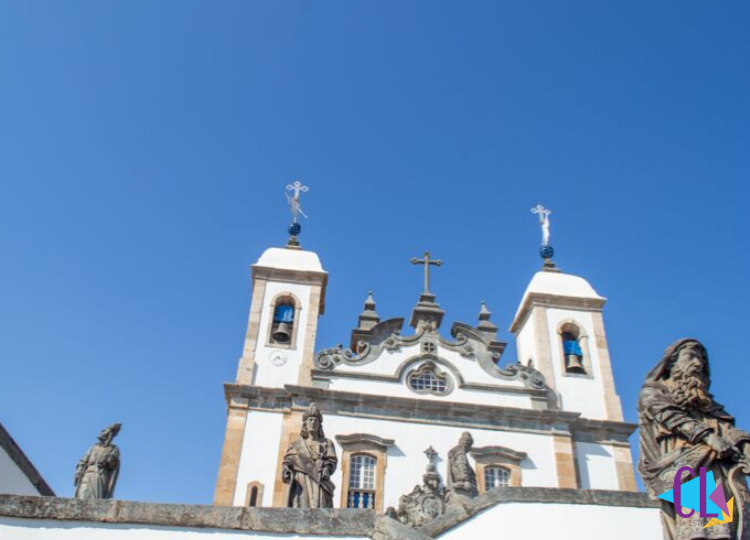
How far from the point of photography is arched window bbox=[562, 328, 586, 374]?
2012cm

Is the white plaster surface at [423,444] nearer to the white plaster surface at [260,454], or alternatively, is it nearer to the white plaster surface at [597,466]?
the white plaster surface at [597,466]

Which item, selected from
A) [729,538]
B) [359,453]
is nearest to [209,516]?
[729,538]

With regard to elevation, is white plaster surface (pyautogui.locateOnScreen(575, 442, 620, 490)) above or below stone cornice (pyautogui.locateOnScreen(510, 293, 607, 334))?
below

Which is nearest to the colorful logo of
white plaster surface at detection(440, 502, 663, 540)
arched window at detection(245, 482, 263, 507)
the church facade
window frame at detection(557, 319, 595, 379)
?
white plaster surface at detection(440, 502, 663, 540)

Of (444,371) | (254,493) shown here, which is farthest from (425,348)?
(254,493)

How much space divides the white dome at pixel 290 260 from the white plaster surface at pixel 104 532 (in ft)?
49.5

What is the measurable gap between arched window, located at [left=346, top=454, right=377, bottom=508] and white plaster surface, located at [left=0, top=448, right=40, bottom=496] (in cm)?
676

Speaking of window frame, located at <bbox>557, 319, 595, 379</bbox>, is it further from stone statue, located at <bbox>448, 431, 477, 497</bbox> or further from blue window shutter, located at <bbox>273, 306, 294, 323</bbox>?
stone statue, located at <bbox>448, 431, 477, 497</bbox>

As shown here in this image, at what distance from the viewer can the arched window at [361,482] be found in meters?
16.2

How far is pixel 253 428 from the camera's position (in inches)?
682

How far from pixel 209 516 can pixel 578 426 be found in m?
13.9

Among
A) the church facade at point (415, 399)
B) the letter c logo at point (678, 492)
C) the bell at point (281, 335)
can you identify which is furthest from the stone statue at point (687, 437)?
the bell at point (281, 335)

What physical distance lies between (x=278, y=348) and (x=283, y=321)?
3.54 ft

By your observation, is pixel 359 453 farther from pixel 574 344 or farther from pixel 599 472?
pixel 574 344
